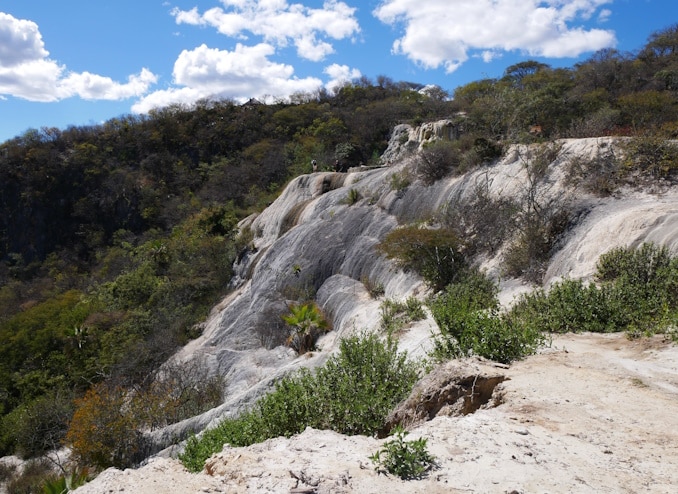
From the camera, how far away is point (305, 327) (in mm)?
15320

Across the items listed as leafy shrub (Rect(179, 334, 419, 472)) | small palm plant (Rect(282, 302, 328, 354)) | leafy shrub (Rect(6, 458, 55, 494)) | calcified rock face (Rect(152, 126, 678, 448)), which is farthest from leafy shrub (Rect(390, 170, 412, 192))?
leafy shrub (Rect(6, 458, 55, 494))

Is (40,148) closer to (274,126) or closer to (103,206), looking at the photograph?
(103,206)

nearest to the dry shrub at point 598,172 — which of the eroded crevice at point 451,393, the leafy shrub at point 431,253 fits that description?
Result: the leafy shrub at point 431,253

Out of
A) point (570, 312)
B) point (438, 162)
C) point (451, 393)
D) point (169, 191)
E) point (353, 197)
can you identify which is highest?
point (169, 191)

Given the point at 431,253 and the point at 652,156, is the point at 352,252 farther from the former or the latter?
the point at 652,156

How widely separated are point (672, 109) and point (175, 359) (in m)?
23.4

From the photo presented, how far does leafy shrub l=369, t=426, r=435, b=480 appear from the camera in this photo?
12.3ft

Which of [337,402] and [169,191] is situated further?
[169,191]

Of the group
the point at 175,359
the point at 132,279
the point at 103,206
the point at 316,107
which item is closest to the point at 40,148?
the point at 103,206

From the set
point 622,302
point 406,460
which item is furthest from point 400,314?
point 406,460

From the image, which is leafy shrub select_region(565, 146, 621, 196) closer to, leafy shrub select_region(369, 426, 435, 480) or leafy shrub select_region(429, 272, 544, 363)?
leafy shrub select_region(429, 272, 544, 363)

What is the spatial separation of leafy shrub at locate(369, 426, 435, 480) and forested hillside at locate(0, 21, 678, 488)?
10398 mm

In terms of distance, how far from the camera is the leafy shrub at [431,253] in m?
13.4

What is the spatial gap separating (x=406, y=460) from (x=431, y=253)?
33.7ft
